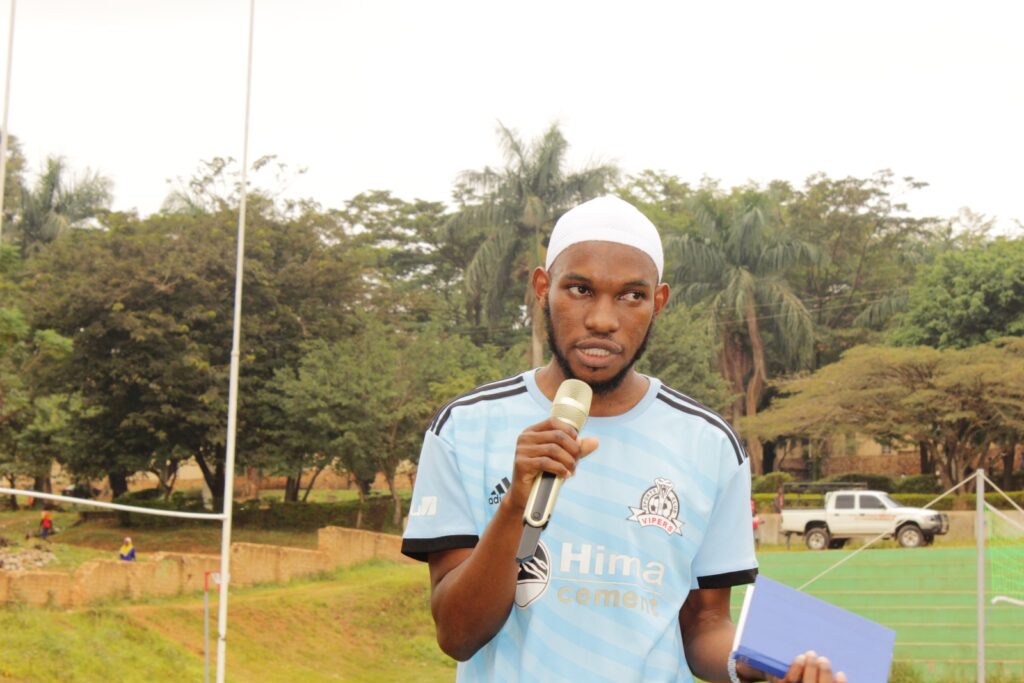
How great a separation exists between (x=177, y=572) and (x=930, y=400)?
746 inches

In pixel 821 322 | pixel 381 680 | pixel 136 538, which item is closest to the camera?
pixel 381 680

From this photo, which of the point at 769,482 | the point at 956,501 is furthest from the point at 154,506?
the point at 956,501

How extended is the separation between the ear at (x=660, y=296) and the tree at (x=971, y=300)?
123ft

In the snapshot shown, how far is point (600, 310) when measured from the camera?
2.49m

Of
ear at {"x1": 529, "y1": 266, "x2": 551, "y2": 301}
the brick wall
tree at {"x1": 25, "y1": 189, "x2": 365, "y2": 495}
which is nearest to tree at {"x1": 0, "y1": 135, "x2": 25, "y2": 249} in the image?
tree at {"x1": 25, "y1": 189, "x2": 365, "y2": 495}

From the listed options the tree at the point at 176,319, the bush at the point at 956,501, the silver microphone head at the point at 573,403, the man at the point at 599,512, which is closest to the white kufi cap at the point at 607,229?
the man at the point at 599,512

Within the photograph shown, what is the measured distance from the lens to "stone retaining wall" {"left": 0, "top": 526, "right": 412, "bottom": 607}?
19.6 meters

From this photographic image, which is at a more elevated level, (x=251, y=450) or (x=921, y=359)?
(x=921, y=359)

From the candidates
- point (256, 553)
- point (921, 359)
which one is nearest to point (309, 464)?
point (256, 553)

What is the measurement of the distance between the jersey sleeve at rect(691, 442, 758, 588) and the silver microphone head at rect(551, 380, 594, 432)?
408 millimetres

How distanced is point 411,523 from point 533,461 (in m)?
0.46

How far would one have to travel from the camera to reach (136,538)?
30.5 m

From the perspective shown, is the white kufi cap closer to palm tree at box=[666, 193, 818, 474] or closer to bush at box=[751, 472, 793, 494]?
bush at box=[751, 472, 793, 494]

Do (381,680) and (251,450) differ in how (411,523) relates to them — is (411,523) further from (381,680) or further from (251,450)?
(251,450)
